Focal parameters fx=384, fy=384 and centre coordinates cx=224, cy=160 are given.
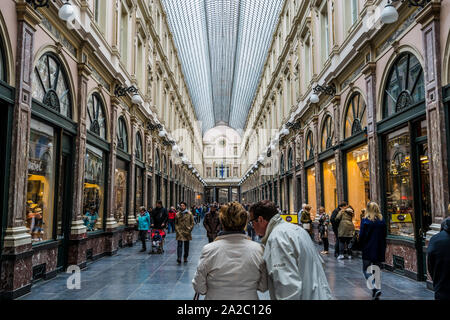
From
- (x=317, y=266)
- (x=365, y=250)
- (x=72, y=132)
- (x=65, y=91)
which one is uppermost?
(x=65, y=91)

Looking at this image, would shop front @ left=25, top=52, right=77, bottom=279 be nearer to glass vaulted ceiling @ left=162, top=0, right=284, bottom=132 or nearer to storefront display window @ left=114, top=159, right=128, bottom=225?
storefront display window @ left=114, top=159, right=128, bottom=225

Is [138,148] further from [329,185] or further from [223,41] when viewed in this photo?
[223,41]

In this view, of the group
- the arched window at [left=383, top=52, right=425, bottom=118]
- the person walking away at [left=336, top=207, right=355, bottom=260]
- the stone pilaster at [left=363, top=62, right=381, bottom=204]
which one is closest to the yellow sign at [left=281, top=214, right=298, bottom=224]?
the person walking away at [left=336, top=207, right=355, bottom=260]

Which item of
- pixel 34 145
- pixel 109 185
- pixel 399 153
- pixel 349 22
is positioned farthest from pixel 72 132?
pixel 349 22

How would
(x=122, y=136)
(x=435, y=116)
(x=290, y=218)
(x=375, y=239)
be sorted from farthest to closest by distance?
1. (x=122, y=136)
2. (x=290, y=218)
3. (x=435, y=116)
4. (x=375, y=239)

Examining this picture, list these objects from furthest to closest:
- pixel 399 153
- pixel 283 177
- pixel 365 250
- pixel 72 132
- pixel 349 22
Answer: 1. pixel 283 177
2. pixel 349 22
3. pixel 72 132
4. pixel 399 153
5. pixel 365 250

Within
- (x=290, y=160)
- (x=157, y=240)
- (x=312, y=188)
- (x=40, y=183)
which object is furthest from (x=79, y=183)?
(x=290, y=160)

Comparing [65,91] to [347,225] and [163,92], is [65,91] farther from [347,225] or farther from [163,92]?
[163,92]

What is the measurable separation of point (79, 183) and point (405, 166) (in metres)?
7.66

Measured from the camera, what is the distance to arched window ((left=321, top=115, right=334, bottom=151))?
13.7 meters

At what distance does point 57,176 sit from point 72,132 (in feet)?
3.89

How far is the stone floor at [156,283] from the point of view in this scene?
652 centimetres

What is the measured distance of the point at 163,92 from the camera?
78.4 feet

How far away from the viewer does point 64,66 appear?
8883mm
